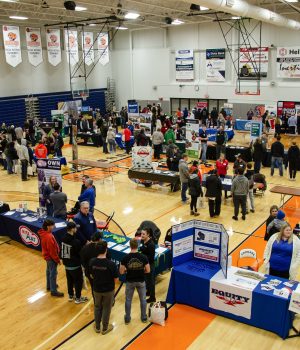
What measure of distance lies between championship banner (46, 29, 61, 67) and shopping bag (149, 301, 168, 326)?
20.7m

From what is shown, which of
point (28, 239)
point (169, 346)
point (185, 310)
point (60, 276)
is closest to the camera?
point (169, 346)

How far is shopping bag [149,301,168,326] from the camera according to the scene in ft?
20.4

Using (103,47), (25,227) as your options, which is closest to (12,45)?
(103,47)

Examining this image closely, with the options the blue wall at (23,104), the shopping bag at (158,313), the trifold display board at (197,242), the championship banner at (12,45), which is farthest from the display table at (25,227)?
the blue wall at (23,104)

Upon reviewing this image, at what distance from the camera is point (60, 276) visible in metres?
7.93

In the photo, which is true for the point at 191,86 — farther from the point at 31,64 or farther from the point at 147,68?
the point at 31,64

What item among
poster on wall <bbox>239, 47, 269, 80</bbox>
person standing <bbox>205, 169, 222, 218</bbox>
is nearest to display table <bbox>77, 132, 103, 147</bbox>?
poster on wall <bbox>239, 47, 269, 80</bbox>

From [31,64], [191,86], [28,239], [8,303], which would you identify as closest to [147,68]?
[191,86]

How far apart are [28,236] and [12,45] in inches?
626

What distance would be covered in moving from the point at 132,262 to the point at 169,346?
4.11ft

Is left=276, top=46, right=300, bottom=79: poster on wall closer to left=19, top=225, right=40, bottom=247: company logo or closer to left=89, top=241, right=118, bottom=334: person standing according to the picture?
left=19, top=225, right=40, bottom=247: company logo

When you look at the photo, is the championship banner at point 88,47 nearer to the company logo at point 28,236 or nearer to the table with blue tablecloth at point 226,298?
the company logo at point 28,236

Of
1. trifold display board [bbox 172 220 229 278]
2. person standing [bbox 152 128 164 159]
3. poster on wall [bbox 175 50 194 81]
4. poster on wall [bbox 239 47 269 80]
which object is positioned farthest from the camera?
poster on wall [bbox 175 50 194 81]

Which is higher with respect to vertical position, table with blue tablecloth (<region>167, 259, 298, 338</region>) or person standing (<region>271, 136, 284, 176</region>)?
person standing (<region>271, 136, 284, 176</region>)
